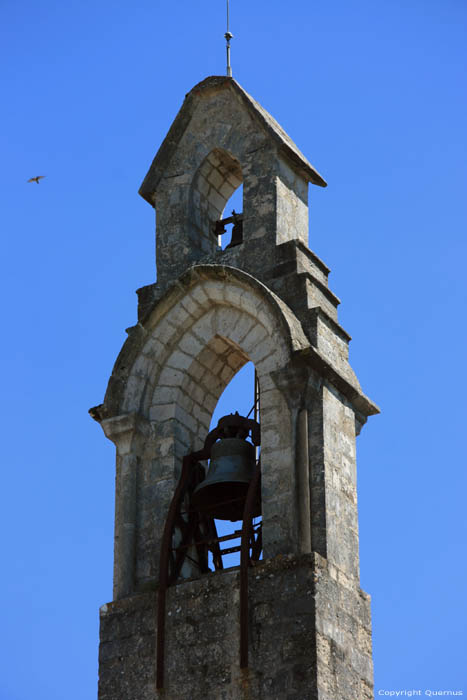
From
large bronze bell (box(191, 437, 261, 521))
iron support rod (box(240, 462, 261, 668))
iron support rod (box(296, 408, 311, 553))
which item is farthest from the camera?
large bronze bell (box(191, 437, 261, 521))

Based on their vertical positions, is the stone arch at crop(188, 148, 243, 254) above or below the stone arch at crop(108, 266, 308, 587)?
above

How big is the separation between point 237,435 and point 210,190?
3.28 m

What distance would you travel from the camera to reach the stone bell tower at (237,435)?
733 inches

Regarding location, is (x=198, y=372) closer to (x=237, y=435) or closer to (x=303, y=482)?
(x=237, y=435)

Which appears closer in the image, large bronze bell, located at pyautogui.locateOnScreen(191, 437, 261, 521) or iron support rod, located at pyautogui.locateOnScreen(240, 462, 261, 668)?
iron support rod, located at pyautogui.locateOnScreen(240, 462, 261, 668)

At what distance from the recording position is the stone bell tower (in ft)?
61.1

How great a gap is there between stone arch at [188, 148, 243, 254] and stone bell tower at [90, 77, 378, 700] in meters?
0.02

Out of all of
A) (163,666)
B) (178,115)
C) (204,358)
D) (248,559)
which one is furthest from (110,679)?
(178,115)

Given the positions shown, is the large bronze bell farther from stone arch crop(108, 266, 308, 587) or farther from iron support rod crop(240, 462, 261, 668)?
stone arch crop(108, 266, 308, 587)

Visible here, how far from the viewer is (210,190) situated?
22359 millimetres

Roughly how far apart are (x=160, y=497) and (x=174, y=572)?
89 centimetres

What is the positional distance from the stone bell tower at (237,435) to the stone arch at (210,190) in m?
0.02

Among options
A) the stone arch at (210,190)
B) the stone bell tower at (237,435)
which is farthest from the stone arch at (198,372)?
the stone arch at (210,190)

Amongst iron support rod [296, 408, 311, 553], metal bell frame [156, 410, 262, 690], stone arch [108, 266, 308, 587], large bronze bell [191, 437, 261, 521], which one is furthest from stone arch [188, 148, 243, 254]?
iron support rod [296, 408, 311, 553]
